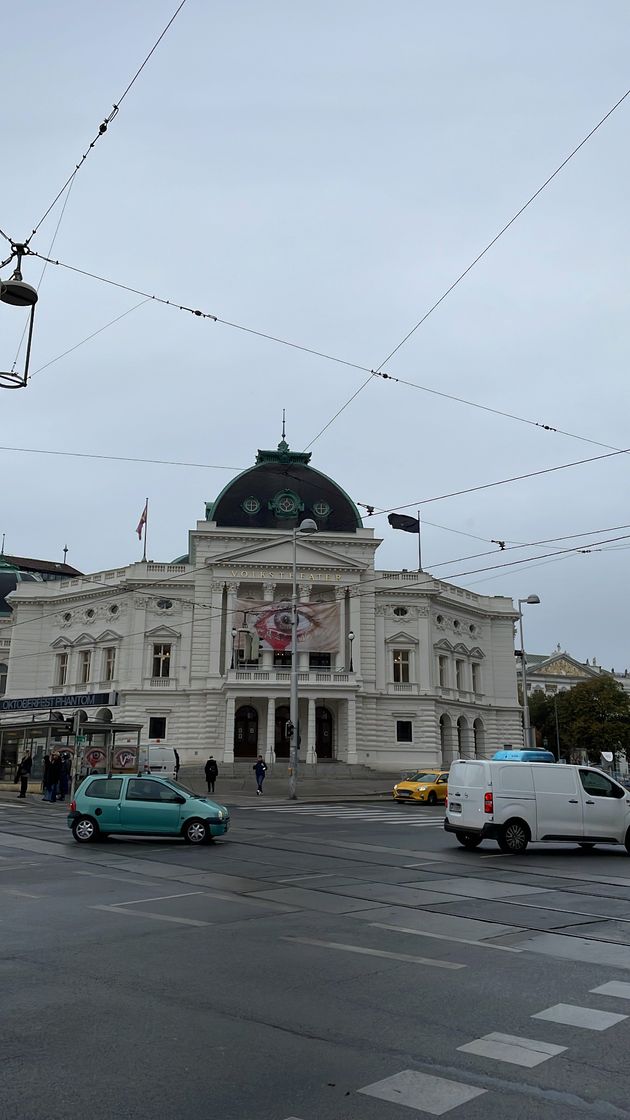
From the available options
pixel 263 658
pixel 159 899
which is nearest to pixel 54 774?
pixel 159 899

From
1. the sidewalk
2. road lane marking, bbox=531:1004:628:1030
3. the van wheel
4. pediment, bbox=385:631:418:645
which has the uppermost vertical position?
pediment, bbox=385:631:418:645

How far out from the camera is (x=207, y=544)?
5856cm

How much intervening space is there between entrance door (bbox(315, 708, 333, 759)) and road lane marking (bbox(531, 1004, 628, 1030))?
52.4 meters

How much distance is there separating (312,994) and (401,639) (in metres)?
53.8

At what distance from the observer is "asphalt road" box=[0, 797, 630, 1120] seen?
4.94m

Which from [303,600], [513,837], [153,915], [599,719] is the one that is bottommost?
[153,915]

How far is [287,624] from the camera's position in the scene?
4997cm

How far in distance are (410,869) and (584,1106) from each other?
35.3 ft

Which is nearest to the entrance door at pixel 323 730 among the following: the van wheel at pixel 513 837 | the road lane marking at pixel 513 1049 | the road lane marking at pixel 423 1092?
the van wheel at pixel 513 837

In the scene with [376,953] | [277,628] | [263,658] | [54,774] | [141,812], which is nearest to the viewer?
[376,953]

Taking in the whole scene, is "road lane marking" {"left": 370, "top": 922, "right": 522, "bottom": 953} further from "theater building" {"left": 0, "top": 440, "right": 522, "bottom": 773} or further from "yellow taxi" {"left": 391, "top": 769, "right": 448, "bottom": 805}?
"theater building" {"left": 0, "top": 440, "right": 522, "bottom": 773}

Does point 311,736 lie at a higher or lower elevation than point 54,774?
higher

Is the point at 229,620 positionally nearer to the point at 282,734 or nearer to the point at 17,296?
the point at 282,734

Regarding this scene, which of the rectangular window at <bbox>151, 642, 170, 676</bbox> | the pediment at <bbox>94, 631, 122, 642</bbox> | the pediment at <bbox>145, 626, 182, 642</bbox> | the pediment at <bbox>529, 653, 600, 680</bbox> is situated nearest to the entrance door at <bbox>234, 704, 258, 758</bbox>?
the rectangular window at <bbox>151, 642, 170, 676</bbox>
